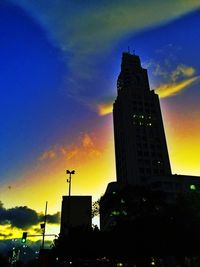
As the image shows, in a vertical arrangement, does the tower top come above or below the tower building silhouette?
above

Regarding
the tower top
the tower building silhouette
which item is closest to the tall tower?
Result: the tower building silhouette

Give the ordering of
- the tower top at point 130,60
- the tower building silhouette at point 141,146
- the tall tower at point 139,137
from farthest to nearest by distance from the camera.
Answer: the tower top at point 130,60 < the tall tower at point 139,137 < the tower building silhouette at point 141,146

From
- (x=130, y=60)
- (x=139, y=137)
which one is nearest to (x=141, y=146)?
(x=139, y=137)

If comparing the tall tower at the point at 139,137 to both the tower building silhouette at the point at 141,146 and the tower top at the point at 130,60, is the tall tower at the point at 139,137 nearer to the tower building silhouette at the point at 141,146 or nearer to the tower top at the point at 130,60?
the tower building silhouette at the point at 141,146

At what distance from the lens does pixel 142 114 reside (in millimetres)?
131750

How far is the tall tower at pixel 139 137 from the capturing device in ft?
384

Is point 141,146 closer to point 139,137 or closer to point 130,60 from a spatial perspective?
point 139,137

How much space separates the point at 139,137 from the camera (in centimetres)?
12569

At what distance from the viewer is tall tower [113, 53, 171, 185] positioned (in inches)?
4611

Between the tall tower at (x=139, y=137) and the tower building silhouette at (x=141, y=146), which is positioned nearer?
the tower building silhouette at (x=141, y=146)

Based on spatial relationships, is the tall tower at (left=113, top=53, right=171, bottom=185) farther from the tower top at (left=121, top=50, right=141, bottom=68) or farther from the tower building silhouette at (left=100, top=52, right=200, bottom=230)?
the tower top at (left=121, top=50, right=141, bottom=68)

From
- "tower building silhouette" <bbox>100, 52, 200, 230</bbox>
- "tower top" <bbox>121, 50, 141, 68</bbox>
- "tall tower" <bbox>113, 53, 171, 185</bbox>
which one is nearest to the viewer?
→ "tower building silhouette" <bbox>100, 52, 200, 230</bbox>

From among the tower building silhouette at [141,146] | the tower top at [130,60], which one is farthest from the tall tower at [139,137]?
the tower top at [130,60]

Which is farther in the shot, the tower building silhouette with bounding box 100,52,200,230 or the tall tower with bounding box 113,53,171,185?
the tall tower with bounding box 113,53,171,185
